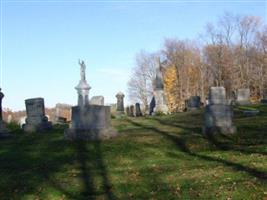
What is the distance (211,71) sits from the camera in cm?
7462

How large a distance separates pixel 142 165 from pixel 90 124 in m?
5.15

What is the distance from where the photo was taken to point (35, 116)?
23391 mm

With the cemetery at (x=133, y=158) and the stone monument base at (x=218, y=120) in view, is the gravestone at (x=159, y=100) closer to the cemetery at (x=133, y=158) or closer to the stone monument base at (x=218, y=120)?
the cemetery at (x=133, y=158)

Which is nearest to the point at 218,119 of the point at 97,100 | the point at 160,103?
the point at 97,100

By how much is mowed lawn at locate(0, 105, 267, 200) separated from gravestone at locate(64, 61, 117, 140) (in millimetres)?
472

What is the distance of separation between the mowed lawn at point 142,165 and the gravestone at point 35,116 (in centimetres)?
242

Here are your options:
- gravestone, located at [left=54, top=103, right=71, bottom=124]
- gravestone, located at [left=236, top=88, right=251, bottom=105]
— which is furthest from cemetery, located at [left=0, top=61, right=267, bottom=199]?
gravestone, located at [left=236, top=88, right=251, bottom=105]

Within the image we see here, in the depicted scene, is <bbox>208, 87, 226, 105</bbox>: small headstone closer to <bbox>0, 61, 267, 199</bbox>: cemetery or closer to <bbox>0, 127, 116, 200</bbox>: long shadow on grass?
<bbox>0, 61, 267, 199</bbox>: cemetery

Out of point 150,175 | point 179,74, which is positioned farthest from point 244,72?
point 150,175

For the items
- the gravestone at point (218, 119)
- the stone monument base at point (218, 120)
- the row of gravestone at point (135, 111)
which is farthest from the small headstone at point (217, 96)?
the row of gravestone at point (135, 111)

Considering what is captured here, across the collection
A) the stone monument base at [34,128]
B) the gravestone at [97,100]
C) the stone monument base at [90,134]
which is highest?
the gravestone at [97,100]

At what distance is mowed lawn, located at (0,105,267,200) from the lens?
32.8ft

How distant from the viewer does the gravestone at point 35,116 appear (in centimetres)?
2328

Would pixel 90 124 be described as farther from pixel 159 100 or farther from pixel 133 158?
pixel 159 100
